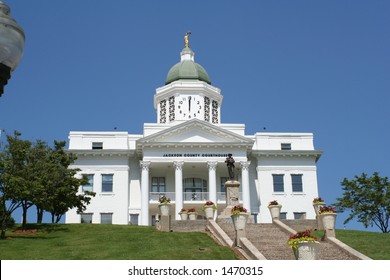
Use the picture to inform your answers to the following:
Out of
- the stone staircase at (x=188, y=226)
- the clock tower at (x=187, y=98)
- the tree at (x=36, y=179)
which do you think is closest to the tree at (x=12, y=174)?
the tree at (x=36, y=179)

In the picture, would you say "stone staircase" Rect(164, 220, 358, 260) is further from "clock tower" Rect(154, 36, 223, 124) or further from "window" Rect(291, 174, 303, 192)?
"clock tower" Rect(154, 36, 223, 124)

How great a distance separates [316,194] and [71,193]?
23.8 metres

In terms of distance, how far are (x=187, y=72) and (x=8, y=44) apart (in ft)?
186

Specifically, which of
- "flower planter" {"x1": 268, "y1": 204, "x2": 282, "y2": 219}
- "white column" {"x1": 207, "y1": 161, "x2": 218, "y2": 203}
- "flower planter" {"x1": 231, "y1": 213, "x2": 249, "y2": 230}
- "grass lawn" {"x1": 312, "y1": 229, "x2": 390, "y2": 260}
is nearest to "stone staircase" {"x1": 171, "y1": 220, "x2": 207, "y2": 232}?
"flower planter" {"x1": 268, "y1": 204, "x2": 282, "y2": 219}

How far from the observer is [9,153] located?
3759 centimetres

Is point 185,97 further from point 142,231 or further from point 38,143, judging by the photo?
point 142,231

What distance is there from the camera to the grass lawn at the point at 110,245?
81.4 feet

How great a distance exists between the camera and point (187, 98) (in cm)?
6191

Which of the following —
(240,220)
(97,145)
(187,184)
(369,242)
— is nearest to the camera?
(240,220)

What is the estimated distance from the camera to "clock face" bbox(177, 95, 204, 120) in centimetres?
6097

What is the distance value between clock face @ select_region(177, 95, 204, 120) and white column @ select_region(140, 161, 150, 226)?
9.78 metres

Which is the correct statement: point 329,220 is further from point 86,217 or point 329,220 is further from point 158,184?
point 86,217

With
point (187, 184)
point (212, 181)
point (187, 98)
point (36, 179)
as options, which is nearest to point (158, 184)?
point (187, 184)
